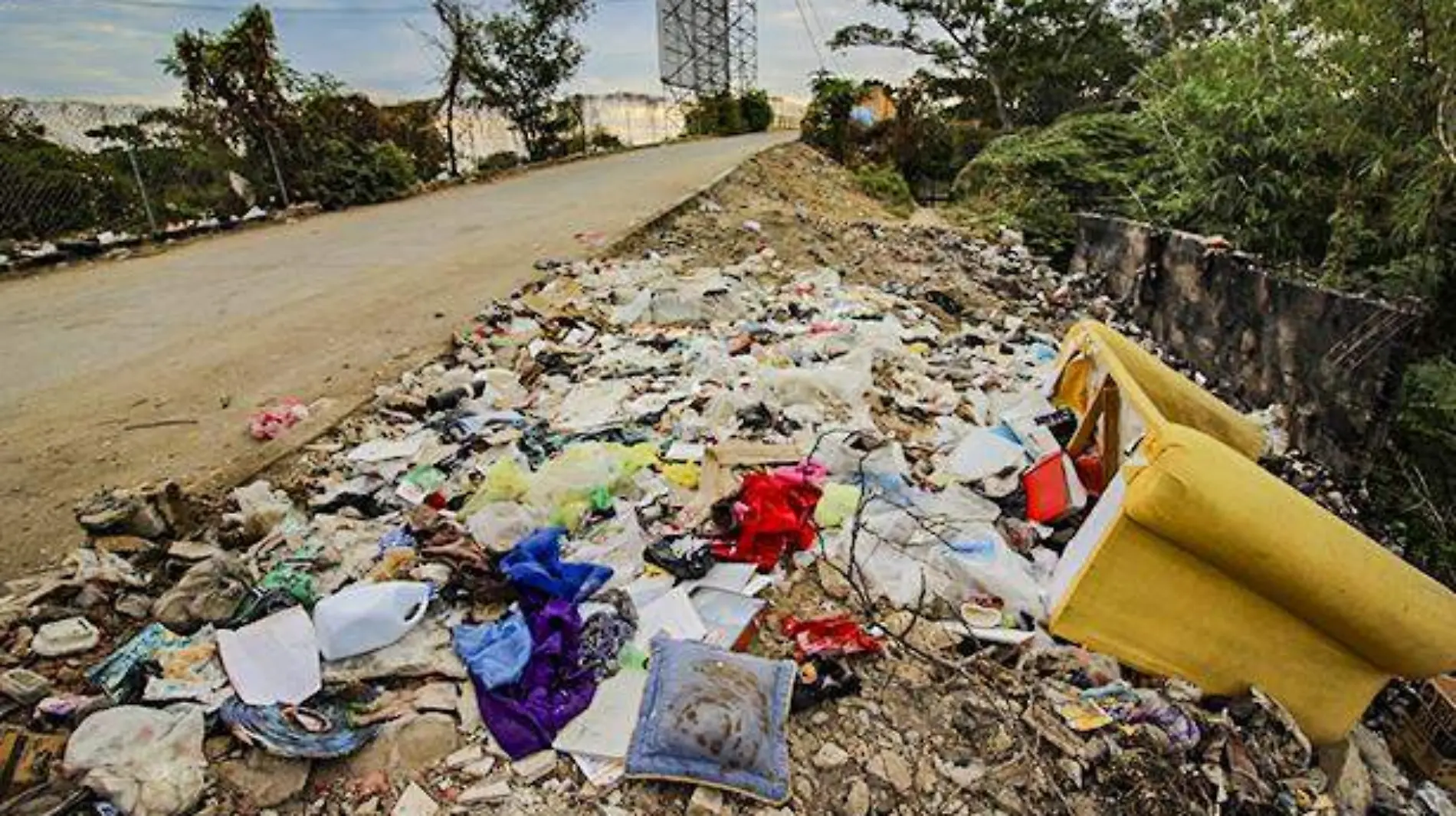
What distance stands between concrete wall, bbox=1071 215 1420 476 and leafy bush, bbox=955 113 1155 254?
8.59ft

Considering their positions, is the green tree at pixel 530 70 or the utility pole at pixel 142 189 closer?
the utility pole at pixel 142 189

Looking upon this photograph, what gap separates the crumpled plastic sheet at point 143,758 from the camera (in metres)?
1.62

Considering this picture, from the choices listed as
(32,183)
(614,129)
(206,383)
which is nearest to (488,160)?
(614,129)

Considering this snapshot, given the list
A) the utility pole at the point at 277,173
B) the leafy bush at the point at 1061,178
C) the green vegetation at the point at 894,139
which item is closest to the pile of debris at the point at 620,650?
the leafy bush at the point at 1061,178

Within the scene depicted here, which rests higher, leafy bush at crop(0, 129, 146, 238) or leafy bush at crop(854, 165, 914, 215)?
leafy bush at crop(0, 129, 146, 238)

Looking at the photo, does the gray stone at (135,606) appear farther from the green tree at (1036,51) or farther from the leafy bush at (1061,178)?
the green tree at (1036,51)

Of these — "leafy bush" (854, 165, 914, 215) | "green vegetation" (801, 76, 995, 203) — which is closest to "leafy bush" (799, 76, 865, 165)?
"green vegetation" (801, 76, 995, 203)

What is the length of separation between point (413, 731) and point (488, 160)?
1304 cm

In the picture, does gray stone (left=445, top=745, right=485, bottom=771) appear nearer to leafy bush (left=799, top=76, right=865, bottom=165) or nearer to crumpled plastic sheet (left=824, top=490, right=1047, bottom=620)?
crumpled plastic sheet (left=824, top=490, right=1047, bottom=620)

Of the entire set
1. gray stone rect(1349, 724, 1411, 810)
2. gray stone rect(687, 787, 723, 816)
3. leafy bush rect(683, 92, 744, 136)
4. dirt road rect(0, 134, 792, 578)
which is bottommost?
gray stone rect(1349, 724, 1411, 810)

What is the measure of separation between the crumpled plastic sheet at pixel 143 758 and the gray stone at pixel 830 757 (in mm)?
1379

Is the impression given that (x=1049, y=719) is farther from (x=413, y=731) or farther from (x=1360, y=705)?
(x=413, y=731)

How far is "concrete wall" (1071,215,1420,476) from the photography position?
10.9 ft

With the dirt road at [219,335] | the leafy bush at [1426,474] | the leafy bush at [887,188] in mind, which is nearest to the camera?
the dirt road at [219,335]
